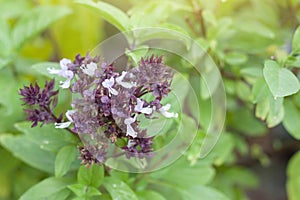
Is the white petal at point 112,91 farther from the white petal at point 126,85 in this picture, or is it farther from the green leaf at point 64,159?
the green leaf at point 64,159

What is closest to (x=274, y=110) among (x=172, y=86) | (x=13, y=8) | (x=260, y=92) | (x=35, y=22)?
(x=260, y=92)

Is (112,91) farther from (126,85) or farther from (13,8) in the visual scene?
(13,8)

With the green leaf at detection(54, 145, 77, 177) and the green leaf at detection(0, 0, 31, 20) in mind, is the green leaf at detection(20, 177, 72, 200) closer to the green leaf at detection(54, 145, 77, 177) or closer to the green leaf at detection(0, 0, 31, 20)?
the green leaf at detection(54, 145, 77, 177)

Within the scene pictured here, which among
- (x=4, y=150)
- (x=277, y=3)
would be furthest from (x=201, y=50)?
(x=4, y=150)

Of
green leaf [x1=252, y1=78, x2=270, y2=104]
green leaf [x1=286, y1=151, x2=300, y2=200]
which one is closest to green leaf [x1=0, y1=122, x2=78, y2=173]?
green leaf [x1=252, y1=78, x2=270, y2=104]

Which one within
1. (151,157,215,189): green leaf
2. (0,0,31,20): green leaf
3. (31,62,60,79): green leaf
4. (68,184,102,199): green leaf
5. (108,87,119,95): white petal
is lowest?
(151,157,215,189): green leaf

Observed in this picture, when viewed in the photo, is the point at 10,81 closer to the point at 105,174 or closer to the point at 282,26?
the point at 105,174
